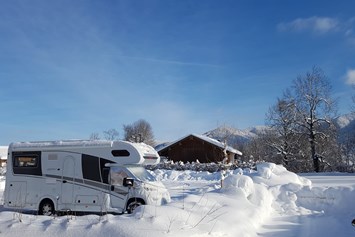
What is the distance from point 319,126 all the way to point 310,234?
145 feet

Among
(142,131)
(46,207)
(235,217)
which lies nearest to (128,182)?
(46,207)

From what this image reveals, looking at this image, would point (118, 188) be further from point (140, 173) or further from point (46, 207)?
point (46, 207)

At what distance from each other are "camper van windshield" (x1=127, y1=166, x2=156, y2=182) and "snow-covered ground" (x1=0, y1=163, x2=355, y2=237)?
65.4 inches

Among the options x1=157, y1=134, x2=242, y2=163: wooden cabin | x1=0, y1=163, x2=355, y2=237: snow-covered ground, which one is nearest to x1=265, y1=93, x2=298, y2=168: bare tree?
x1=157, y1=134, x2=242, y2=163: wooden cabin

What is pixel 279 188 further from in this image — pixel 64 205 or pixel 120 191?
pixel 64 205

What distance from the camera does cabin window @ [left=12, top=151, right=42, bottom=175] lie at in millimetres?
15539

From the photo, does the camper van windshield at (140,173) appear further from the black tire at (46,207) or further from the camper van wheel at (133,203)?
the black tire at (46,207)

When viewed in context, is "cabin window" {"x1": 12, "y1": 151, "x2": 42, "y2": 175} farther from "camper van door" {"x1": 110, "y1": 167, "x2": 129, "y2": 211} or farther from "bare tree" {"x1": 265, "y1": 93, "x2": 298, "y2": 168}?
"bare tree" {"x1": 265, "y1": 93, "x2": 298, "y2": 168}

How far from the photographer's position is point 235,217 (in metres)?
10.3

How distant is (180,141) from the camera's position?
53.9 m

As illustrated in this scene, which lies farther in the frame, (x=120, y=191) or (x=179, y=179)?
(x=179, y=179)

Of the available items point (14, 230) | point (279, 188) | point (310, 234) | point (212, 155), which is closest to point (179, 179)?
point (212, 155)

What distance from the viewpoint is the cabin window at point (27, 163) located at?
15539mm

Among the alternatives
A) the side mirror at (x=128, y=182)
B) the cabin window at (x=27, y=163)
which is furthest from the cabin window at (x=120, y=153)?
the cabin window at (x=27, y=163)
